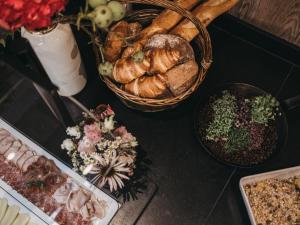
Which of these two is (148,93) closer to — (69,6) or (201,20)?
(201,20)

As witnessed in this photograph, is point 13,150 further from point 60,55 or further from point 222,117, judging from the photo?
point 222,117

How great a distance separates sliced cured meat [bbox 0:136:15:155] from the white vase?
0.20 metres

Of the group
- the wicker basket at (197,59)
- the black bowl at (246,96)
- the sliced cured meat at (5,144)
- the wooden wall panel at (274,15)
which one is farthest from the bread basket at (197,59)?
the sliced cured meat at (5,144)

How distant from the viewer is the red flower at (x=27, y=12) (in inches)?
23.7

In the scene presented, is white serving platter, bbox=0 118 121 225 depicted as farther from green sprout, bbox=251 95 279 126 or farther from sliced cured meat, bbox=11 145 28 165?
green sprout, bbox=251 95 279 126

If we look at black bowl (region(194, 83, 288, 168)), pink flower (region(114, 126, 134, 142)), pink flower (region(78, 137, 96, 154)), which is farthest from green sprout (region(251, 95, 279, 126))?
pink flower (region(78, 137, 96, 154))

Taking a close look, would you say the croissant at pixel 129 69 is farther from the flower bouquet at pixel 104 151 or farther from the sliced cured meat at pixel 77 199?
the sliced cured meat at pixel 77 199

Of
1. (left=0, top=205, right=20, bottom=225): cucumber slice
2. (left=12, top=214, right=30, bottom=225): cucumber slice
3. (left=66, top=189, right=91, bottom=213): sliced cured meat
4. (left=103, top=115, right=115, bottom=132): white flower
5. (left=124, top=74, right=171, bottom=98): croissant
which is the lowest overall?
(left=12, top=214, right=30, bottom=225): cucumber slice

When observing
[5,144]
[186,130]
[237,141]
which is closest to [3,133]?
[5,144]

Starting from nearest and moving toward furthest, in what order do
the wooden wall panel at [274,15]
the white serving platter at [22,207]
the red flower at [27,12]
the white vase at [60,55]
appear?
the red flower at [27,12], the white vase at [60,55], the white serving platter at [22,207], the wooden wall panel at [274,15]

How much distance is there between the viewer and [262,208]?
0.99 metres

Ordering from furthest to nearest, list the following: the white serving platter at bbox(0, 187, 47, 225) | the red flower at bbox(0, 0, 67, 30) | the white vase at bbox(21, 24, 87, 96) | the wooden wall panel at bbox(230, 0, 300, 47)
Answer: the wooden wall panel at bbox(230, 0, 300, 47) < the white serving platter at bbox(0, 187, 47, 225) < the white vase at bbox(21, 24, 87, 96) < the red flower at bbox(0, 0, 67, 30)

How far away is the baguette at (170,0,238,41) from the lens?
3.44 ft

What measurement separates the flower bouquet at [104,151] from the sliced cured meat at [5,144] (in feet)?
0.61
